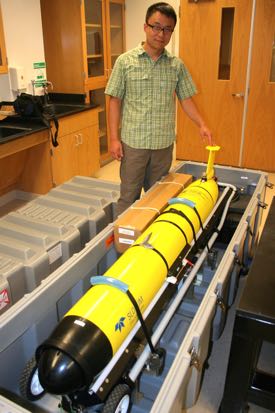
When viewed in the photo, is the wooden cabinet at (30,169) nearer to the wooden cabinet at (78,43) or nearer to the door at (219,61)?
the wooden cabinet at (78,43)

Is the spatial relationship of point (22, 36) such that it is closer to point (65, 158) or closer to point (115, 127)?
point (65, 158)

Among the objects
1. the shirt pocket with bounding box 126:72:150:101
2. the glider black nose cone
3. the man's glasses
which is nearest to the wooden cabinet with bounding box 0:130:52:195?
the shirt pocket with bounding box 126:72:150:101

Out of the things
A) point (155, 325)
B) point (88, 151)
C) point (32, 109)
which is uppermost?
point (32, 109)

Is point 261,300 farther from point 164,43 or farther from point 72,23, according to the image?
point 72,23

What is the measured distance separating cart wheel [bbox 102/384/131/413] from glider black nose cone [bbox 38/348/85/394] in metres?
0.10

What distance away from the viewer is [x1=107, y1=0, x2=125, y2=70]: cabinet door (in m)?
4.38

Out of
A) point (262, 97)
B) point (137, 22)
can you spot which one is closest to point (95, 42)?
point (137, 22)

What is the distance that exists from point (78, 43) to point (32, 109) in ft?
Result: 3.38

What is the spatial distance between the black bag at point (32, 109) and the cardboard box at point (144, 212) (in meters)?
1.42

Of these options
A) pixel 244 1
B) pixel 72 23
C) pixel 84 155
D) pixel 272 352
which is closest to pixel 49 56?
pixel 72 23

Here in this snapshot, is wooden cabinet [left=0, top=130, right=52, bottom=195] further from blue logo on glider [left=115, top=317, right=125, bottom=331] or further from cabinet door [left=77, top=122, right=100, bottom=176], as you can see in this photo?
blue logo on glider [left=115, top=317, right=125, bottom=331]

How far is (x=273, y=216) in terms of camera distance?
1653 mm

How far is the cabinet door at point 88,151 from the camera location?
3.73 metres

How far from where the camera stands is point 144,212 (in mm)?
1811
